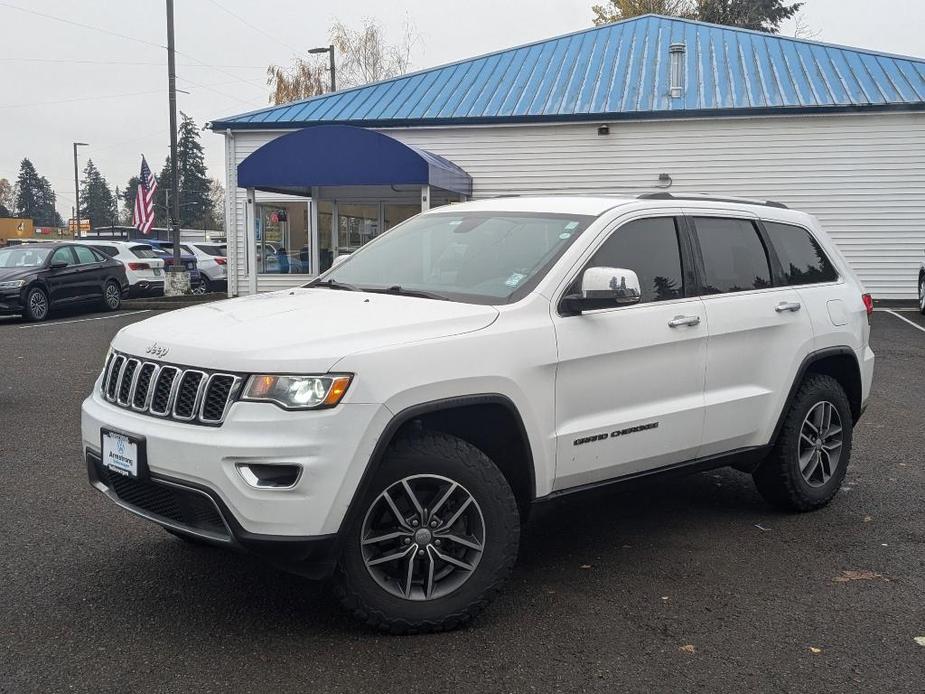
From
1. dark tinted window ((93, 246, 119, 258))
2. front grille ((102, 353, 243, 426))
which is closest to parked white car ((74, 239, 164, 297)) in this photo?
dark tinted window ((93, 246, 119, 258))

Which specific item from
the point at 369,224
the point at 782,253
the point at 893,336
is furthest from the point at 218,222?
the point at 782,253

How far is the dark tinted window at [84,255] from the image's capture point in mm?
19375

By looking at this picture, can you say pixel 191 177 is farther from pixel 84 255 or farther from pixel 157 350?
pixel 157 350

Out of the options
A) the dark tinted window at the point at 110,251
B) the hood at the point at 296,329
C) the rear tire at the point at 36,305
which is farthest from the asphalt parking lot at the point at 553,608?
the dark tinted window at the point at 110,251

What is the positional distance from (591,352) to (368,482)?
4.15ft

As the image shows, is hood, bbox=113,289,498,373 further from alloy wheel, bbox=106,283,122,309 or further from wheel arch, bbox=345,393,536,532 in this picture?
alloy wheel, bbox=106,283,122,309

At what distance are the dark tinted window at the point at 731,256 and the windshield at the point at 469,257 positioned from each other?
2.80 ft

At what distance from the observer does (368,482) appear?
3.51 metres

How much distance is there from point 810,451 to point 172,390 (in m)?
3.69

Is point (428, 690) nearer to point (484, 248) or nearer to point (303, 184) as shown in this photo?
point (484, 248)

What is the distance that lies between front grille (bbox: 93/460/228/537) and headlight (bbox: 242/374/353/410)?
44 centimetres

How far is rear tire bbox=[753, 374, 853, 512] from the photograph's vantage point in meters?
5.32

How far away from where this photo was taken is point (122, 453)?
376 centimetres

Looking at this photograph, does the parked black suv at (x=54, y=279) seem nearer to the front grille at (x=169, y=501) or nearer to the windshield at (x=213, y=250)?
the windshield at (x=213, y=250)
